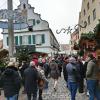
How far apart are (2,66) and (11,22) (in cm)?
285

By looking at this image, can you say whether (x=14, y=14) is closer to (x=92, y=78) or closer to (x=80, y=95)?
(x=80, y=95)

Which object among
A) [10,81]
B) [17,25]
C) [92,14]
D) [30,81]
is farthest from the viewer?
[92,14]

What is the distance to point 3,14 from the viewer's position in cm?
1845

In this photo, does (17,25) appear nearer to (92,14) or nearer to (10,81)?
(10,81)

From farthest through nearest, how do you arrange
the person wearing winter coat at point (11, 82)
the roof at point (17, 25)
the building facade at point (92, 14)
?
1. the building facade at point (92, 14)
2. the roof at point (17, 25)
3. the person wearing winter coat at point (11, 82)

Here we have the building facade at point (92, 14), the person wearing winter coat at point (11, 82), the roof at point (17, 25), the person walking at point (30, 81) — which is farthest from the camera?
the building facade at point (92, 14)

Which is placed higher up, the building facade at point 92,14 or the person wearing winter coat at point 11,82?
the building facade at point 92,14

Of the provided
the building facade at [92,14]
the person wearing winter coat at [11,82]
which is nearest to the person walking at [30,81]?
the person wearing winter coat at [11,82]

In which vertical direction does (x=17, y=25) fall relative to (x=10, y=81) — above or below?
above

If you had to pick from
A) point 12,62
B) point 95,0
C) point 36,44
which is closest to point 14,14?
point 12,62

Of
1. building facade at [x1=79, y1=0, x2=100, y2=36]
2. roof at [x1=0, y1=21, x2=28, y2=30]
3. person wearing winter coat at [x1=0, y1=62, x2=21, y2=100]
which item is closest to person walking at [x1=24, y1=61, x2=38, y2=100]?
person wearing winter coat at [x1=0, y1=62, x2=21, y2=100]

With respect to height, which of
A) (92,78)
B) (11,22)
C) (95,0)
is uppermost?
(95,0)

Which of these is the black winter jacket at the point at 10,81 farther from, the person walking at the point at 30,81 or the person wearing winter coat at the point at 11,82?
the person walking at the point at 30,81

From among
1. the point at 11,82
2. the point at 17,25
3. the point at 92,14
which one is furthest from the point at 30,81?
the point at 92,14
